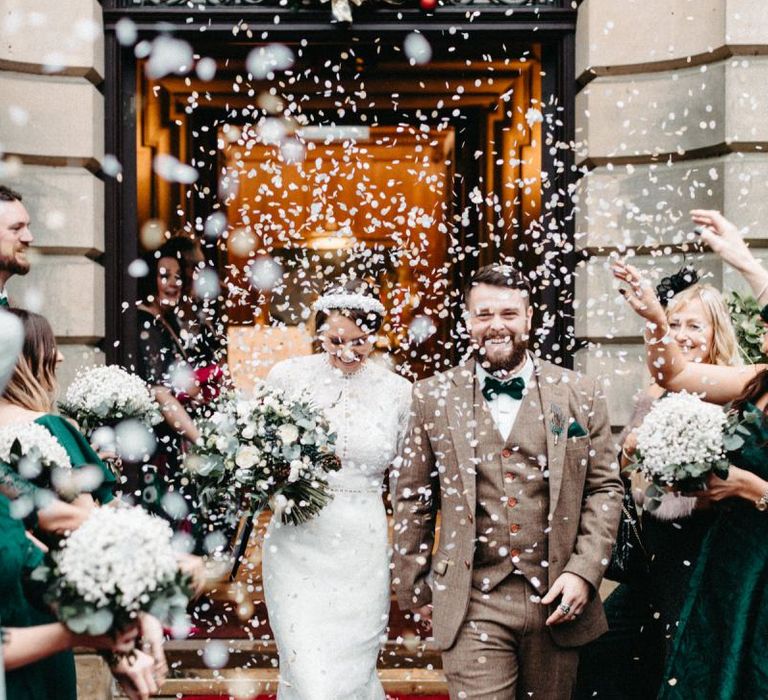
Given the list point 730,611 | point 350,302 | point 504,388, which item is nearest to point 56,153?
point 350,302

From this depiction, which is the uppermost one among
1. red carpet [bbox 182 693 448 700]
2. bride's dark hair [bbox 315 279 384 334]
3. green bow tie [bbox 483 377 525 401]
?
bride's dark hair [bbox 315 279 384 334]

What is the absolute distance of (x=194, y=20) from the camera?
601 centimetres

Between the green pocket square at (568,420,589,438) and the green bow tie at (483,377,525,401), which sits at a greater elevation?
the green bow tie at (483,377,525,401)

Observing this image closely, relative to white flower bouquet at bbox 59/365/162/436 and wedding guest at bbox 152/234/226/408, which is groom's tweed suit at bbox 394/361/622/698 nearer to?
white flower bouquet at bbox 59/365/162/436

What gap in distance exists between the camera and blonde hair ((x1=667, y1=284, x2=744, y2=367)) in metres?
4.29

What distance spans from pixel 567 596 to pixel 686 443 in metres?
0.75

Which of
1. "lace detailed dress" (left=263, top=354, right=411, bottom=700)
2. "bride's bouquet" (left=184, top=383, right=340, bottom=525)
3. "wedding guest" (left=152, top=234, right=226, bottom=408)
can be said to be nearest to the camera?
"bride's bouquet" (left=184, top=383, right=340, bottom=525)

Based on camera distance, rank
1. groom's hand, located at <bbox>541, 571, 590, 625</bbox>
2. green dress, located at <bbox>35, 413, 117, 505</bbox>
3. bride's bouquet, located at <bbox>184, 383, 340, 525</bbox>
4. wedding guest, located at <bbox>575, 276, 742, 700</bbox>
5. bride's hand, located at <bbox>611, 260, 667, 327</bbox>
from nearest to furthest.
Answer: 1. green dress, located at <bbox>35, 413, 117, 505</bbox>
2. bride's hand, located at <bbox>611, 260, 667, 327</bbox>
3. groom's hand, located at <bbox>541, 571, 590, 625</bbox>
4. wedding guest, located at <bbox>575, 276, 742, 700</bbox>
5. bride's bouquet, located at <bbox>184, 383, 340, 525</bbox>

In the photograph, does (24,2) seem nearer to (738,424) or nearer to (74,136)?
(74,136)

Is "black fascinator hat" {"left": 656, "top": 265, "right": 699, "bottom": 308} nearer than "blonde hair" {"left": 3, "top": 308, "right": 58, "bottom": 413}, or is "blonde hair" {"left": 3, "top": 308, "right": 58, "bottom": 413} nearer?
"blonde hair" {"left": 3, "top": 308, "right": 58, "bottom": 413}

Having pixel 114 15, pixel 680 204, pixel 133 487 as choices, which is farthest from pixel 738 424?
pixel 114 15

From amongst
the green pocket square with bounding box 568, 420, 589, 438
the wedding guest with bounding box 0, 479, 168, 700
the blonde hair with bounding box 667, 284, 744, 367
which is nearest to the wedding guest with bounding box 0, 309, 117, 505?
the wedding guest with bounding box 0, 479, 168, 700

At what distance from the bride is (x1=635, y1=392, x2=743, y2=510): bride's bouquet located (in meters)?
1.36

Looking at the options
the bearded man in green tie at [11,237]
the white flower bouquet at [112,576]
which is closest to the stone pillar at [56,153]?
the bearded man in green tie at [11,237]
